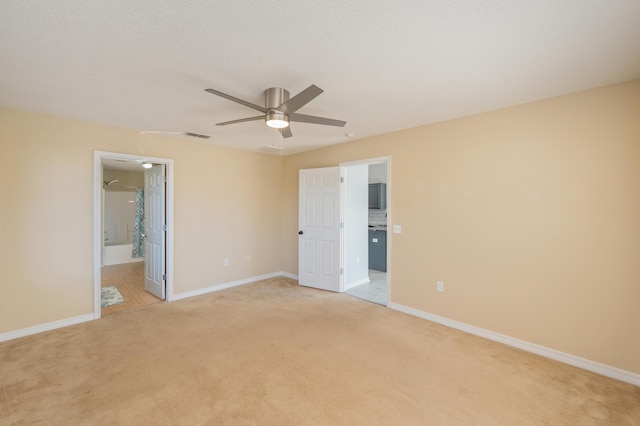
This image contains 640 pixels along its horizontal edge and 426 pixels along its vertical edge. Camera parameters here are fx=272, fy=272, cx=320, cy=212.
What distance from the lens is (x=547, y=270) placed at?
2604 millimetres

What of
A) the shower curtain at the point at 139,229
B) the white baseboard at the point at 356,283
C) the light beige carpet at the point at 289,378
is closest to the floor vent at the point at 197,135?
the light beige carpet at the point at 289,378

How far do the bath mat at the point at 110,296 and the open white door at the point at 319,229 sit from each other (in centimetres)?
282

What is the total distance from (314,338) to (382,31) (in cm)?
281

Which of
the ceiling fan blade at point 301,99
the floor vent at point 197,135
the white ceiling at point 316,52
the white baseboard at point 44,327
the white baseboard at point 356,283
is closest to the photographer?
the white ceiling at point 316,52

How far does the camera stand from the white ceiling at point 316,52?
1461 mm

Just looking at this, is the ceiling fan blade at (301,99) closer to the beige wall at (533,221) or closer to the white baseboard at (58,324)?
the beige wall at (533,221)

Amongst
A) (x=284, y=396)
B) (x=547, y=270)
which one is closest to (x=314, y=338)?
(x=284, y=396)

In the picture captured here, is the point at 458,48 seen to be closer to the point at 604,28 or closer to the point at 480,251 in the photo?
the point at 604,28

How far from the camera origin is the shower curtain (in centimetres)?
688

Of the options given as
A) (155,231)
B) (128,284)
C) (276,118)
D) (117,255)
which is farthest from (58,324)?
(117,255)

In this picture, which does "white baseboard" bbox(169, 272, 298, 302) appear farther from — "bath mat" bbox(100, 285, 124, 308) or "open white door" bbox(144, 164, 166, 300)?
"bath mat" bbox(100, 285, 124, 308)

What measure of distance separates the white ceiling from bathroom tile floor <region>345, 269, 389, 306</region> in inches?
108

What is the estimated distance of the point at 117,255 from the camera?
6.58 m

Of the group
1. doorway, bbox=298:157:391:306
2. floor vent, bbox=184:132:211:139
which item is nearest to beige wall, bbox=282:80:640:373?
doorway, bbox=298:157:391:306
